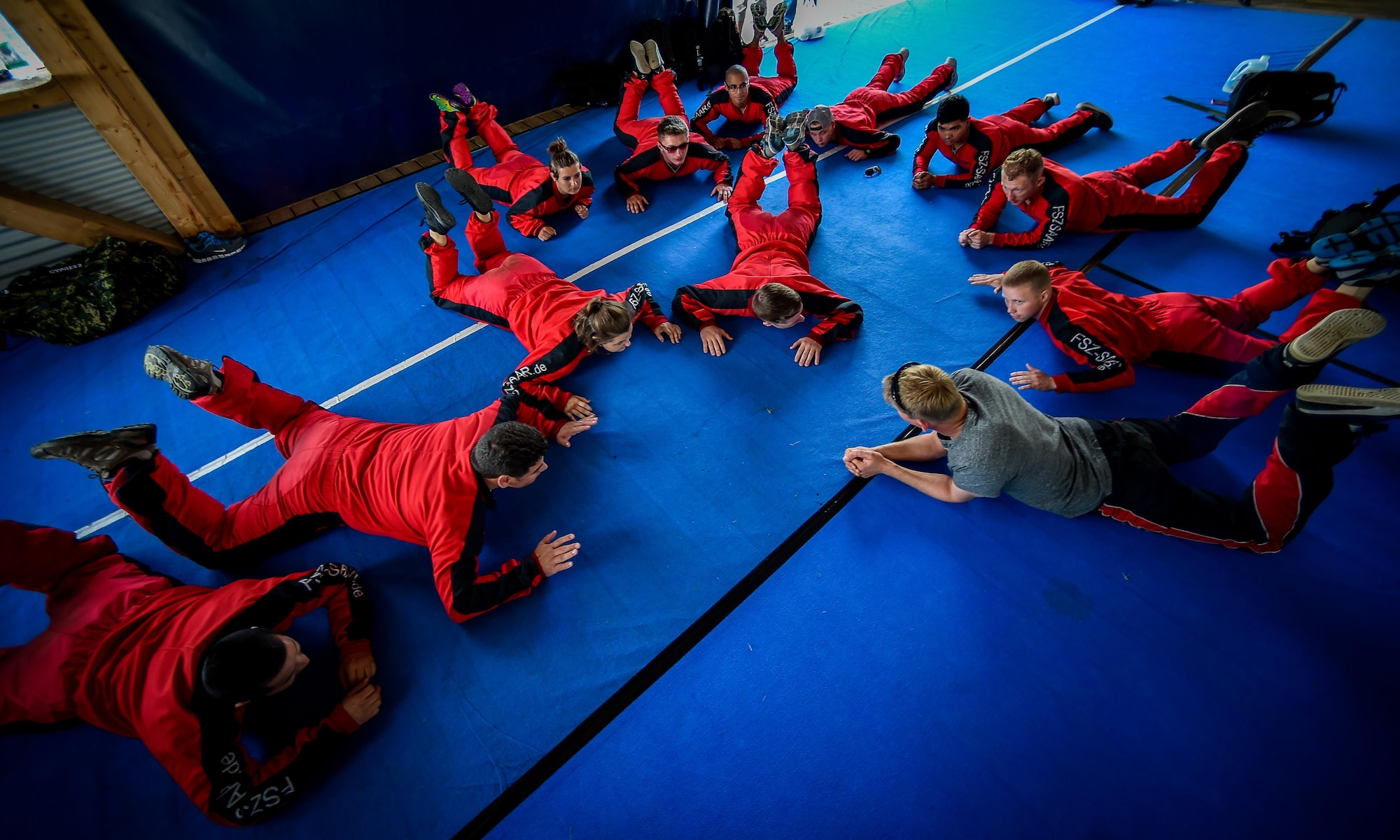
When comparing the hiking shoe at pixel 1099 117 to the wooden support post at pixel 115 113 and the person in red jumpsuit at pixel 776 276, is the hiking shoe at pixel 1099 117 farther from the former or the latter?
the wooden support post at pixel 115 113

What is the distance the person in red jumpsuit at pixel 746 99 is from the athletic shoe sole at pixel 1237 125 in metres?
3.86

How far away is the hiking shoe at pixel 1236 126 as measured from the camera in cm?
415

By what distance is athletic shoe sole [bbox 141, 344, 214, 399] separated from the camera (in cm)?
295

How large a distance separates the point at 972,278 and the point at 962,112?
5.50ft

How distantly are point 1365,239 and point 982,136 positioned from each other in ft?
8.73

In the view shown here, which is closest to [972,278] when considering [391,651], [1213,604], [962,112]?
[962,112]

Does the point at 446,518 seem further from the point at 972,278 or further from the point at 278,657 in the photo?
the point at 972,278

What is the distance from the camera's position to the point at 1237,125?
4.25 metres

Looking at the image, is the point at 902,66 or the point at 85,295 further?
the point at 902,66

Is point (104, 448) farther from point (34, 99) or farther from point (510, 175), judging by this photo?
point (510, 175)

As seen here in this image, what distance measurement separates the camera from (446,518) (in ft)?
9.00

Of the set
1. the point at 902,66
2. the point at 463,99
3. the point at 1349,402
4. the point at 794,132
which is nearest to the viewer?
the point at 1349,402

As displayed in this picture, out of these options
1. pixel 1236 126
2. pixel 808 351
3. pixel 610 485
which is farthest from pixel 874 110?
pixel 610 485

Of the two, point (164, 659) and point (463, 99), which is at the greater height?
point (463, 99)
